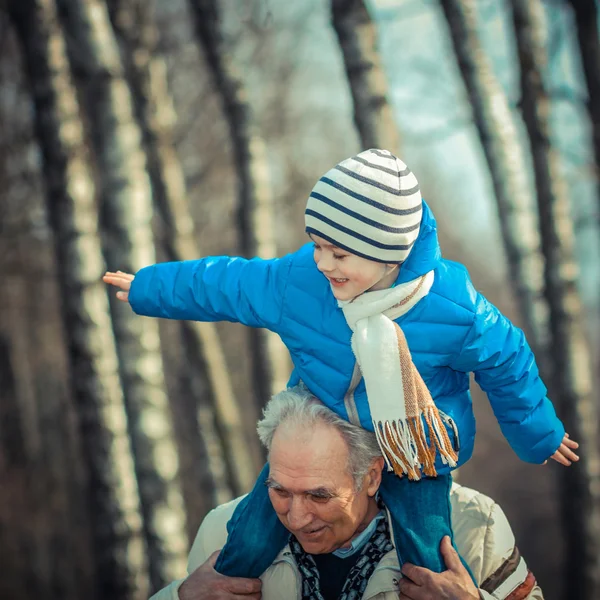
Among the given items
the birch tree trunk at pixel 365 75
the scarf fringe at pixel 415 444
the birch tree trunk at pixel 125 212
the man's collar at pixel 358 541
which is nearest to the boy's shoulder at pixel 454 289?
the scarf fringe at pixel 415 444

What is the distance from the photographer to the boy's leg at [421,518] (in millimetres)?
2494

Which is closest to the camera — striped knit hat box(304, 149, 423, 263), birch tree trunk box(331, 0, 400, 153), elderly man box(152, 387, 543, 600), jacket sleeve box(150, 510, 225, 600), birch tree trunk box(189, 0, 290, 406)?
striped knit hat box(304, 149, 423, 263)

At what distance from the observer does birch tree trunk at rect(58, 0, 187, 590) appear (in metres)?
4.22

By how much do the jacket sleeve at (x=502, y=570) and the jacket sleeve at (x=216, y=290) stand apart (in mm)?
1062

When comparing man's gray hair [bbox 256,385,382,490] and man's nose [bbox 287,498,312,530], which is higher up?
man's gray hair [bbox 256,385,382,490]

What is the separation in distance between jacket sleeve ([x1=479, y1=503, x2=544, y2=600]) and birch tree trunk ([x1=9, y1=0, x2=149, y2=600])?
2368 millimetres

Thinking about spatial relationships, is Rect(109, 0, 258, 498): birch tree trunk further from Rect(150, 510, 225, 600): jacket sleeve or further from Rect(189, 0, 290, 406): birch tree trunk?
Rect(150, 510, 225, 600): jacket sleeve

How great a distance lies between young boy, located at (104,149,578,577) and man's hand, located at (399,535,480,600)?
3 cm

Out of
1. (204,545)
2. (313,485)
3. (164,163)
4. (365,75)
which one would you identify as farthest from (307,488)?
(164,163)

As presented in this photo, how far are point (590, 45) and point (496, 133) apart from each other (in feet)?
4.05

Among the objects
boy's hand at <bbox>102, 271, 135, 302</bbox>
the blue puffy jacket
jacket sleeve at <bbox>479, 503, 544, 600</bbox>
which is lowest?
jacket sleeve at <bbox>479, 503, 544, 600</bbox>

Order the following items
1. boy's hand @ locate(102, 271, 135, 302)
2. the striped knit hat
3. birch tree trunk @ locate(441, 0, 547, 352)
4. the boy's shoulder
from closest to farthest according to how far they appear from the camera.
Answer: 1. the striped knit hat
2. the boy's shoulder
3. boy's hand @ locate(102, 271, 135, 302)
4. birch tree trunk @ locate(441, 0, 547, 352)

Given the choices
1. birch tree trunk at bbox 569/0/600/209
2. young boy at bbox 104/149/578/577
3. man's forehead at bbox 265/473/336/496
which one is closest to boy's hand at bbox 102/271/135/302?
young boy at bbox 104/149/578/577

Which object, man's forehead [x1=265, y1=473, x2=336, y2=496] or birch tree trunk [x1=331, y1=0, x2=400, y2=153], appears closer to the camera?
man's forehead [x1=265, y1=473, x2=336, y2=496]
